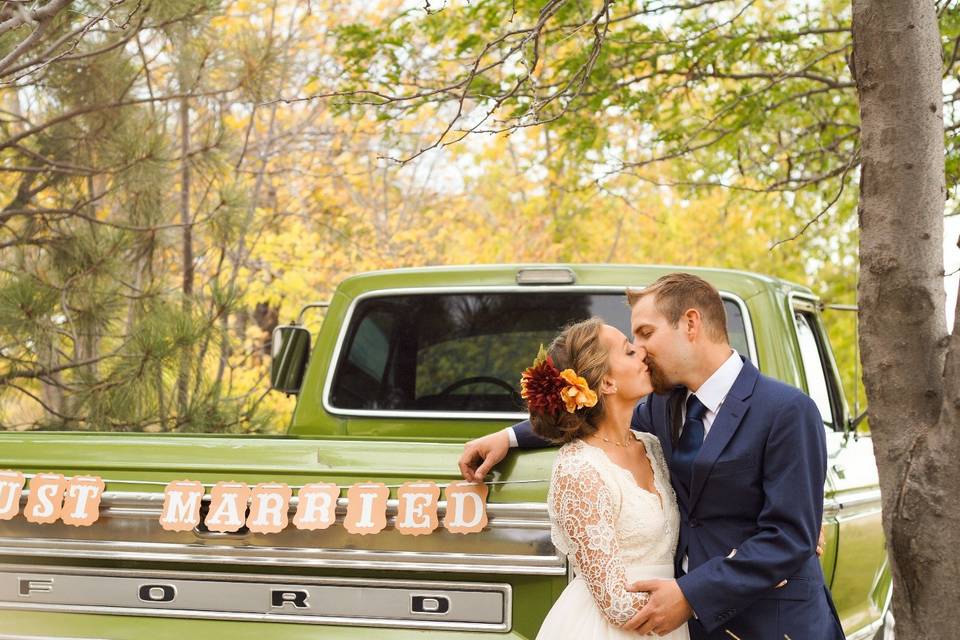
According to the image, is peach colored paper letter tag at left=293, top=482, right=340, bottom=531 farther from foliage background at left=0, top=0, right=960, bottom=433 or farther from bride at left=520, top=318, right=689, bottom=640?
foliage background at left=0, top=0, right=960, bottom=433

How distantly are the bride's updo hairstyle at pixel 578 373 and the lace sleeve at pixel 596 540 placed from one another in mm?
144

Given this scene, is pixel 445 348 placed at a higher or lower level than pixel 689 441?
higher

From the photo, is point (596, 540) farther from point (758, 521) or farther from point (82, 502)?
point (82, 502)

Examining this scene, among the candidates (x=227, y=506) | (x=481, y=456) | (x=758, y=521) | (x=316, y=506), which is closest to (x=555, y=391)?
(x=481, y=456)

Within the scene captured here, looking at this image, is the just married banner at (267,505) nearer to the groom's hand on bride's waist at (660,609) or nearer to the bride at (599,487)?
the bride at (599,487)

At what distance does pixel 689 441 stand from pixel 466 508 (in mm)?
607

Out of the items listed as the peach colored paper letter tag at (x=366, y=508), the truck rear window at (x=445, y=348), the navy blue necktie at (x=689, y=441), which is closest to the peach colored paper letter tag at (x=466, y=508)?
the peach colored paper letter tag at (x=366, y=508)

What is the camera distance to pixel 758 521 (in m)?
2.69

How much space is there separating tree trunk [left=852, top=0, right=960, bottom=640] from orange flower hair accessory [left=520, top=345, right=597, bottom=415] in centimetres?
69

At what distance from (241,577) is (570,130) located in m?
5.83

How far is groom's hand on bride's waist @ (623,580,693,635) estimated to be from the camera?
268cm

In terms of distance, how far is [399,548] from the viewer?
305 cm

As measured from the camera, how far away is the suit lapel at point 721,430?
277cm

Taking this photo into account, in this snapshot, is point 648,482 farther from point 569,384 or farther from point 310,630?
point 310,630
